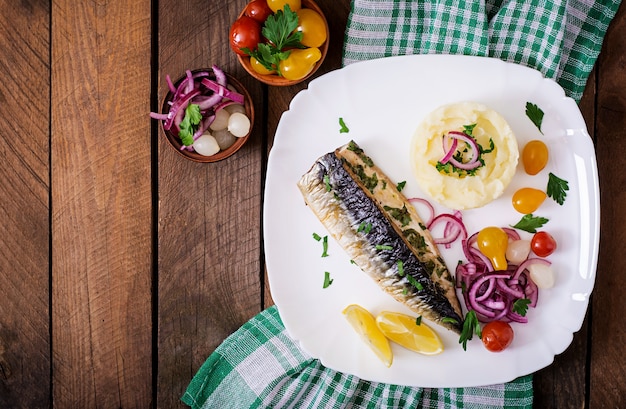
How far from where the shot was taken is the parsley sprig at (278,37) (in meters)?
3.12

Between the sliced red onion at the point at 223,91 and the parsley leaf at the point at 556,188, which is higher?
the sliced red onion at the point at 223,91

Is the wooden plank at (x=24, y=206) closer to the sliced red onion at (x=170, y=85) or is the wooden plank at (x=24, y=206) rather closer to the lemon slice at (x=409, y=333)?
the sliced red onion at (x=170, y=85)

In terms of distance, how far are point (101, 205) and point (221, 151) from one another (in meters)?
0.88

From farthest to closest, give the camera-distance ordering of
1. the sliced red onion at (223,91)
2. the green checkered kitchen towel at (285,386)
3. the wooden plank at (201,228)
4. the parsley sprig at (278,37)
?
the wooden plank at (201,228)
the green checkered kitchen towel at (285,386)
the sliced red onion at (223,91)
the parsley sprig at (278,37)

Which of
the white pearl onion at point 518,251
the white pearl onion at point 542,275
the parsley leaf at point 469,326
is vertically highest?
the white pearl onion at point 518,251

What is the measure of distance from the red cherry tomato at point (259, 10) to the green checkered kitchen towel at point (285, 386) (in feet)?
5.51

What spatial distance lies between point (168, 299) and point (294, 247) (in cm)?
88

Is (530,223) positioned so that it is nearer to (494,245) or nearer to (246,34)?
(494,245)

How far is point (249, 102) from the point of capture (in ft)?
11.2

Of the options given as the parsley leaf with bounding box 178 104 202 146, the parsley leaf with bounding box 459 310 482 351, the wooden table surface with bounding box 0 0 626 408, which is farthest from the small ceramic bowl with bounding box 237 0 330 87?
the parsley leaf with bounding box 459 310 482 351

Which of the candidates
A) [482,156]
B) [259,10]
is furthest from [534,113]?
[259,10]

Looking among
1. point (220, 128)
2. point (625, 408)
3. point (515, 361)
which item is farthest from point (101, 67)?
point (625, 408)

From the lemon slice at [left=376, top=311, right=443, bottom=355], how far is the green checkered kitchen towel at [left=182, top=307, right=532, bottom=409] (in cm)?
31

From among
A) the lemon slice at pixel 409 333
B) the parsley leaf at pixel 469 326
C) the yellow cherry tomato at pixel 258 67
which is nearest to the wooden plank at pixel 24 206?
the yellow cherry tomato at pixel 258 67
